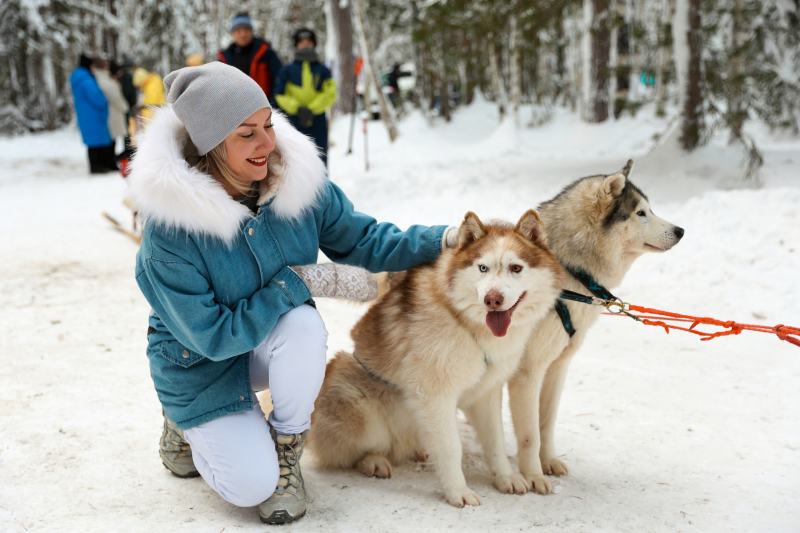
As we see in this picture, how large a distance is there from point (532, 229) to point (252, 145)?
3.69 ft

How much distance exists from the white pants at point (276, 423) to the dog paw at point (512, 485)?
897mm

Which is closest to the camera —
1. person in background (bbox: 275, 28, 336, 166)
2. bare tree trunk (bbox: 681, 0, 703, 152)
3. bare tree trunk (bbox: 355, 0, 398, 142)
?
person in background (bbox: 275, 28, 336, 166)

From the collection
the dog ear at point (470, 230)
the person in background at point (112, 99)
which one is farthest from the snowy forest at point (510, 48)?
the dog ear at point (470, 230)

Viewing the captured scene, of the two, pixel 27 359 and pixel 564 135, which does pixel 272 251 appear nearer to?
pixel 27 359

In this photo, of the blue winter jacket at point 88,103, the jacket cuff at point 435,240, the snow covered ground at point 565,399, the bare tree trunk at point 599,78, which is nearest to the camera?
the snow covered ground at point 565,399

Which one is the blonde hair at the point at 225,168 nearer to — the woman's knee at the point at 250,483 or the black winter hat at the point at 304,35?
the woman's knee at the point at 250,483

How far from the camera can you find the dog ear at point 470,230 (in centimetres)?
225

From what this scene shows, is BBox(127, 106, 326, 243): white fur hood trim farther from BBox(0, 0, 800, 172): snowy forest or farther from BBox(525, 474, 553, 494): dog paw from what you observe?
BBox(0, 0, 800, 172): snowy forest

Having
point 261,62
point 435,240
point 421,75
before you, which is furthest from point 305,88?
point 421,75

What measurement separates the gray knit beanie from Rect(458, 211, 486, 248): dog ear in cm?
88

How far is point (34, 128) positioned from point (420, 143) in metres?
16.5

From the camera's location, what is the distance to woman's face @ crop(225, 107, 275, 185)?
211 centimetres

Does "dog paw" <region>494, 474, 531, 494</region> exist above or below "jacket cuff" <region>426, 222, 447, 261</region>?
below

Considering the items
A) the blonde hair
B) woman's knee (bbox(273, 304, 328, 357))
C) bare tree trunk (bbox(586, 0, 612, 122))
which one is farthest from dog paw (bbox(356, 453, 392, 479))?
bare tree trunk (bbox(586, 0, 612, 122))
